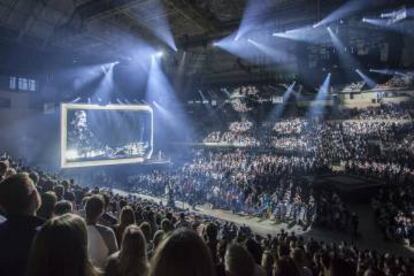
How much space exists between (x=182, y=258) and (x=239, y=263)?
3.62ft

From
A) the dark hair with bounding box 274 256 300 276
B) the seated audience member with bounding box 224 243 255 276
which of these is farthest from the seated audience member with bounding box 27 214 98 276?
the dark hair with bounding box 274 256 300 276

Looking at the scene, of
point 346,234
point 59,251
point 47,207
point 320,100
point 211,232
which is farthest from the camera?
point 320,100

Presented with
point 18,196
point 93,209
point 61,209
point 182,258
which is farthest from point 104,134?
point 182,258

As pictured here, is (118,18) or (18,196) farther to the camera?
(118,18)

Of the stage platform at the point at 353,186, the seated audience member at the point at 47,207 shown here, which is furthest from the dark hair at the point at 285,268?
the stage platform at the point at 353,186

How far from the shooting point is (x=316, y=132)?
2398 cm

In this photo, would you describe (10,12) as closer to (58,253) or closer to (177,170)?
(177,170)

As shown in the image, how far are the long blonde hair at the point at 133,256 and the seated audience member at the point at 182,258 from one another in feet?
3.70

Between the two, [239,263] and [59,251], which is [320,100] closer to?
[239,263]

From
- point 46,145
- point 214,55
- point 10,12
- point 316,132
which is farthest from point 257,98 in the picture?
point 10,12

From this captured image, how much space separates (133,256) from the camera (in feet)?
8.47

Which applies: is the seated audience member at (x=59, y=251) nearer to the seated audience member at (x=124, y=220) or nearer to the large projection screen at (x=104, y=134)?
the seated audience member at (x=124, y=220)

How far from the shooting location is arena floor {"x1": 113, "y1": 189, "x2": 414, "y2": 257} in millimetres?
12945

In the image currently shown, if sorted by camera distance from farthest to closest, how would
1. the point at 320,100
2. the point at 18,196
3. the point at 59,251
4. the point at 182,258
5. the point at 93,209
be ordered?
the point at 320,100 < the point at 93,209 < the point at 18,196 < the point at 59,251 < the point at 182,258
